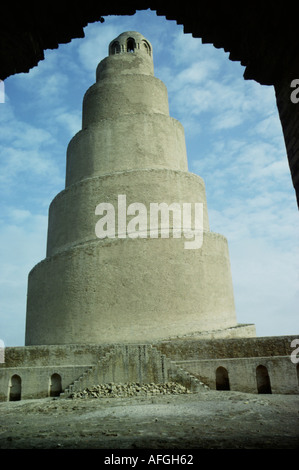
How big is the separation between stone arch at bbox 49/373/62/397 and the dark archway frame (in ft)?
27.0

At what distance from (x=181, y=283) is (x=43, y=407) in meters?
5.87

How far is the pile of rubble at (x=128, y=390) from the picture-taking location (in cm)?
869

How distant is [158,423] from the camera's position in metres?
5.43

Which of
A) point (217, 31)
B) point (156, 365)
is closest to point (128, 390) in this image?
point (156, 365)

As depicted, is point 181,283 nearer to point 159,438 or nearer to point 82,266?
point 82,266

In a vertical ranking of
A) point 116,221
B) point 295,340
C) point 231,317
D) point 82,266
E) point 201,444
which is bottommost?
point 201,444

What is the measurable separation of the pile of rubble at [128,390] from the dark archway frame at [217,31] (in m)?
6.81

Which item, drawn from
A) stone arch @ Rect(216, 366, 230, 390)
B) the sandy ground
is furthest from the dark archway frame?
stone arch @ Rect(216, 366, 230, 390)

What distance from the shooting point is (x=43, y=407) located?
7.80m

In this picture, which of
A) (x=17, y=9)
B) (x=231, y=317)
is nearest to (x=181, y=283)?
(x=231, y=317)

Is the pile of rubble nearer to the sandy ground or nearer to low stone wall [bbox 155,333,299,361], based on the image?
the sandy ground

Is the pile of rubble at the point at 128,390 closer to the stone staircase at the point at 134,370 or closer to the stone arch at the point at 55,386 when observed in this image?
the stone staircase at the point at 134,370

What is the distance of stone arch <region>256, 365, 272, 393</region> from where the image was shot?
29.3 feet

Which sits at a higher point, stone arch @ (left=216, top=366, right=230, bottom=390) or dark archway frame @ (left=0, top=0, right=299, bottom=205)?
dark archway frame @ (left=0, top=0, right=299, bottom=205)
